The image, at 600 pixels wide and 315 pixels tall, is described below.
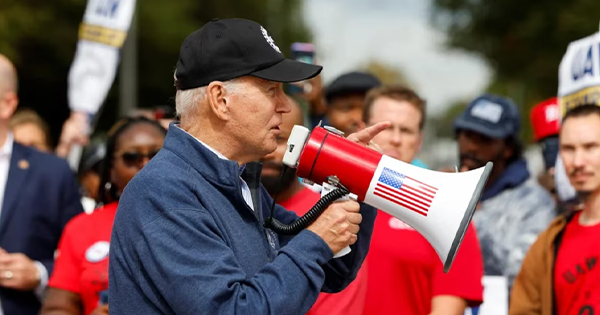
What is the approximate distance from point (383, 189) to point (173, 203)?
2.16 feet

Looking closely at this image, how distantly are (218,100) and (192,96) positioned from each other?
10cm

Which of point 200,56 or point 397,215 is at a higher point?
point 200,56

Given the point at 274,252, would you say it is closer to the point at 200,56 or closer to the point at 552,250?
the point at 200,56

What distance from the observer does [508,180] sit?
5.63 metres

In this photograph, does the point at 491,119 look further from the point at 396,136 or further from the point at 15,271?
the point at 15,271

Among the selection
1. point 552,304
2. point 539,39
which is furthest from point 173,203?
point 539,39

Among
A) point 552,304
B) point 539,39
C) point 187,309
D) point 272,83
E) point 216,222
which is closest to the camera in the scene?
point 187,309

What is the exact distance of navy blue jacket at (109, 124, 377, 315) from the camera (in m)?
2.43

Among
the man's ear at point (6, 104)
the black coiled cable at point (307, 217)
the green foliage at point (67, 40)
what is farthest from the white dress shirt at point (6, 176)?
the green foliage at point (67, 40)

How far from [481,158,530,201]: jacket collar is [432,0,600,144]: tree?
12.6m

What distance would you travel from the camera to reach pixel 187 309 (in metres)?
2.42

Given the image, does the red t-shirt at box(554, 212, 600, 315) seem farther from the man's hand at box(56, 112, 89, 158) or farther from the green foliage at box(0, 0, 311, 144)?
the green foliage at box(0, 0, 311, 144)

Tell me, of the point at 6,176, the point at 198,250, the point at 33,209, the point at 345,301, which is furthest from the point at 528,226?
the point at 198,250

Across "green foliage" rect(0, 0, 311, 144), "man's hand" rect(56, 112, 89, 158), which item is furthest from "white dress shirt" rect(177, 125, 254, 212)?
"green foliage" rect(0, 0, 311, 144)
